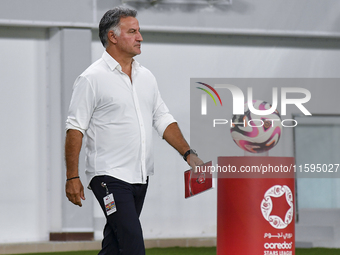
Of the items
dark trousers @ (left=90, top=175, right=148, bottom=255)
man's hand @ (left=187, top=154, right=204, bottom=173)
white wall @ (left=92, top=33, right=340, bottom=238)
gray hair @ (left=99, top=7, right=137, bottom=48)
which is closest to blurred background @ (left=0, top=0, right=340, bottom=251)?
white wall @ (left=92, top=33, right=340, bottom=238)

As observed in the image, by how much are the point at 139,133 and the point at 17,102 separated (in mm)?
3247

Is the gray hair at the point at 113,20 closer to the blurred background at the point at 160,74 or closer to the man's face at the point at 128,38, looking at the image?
the man's face at the point at 128,38

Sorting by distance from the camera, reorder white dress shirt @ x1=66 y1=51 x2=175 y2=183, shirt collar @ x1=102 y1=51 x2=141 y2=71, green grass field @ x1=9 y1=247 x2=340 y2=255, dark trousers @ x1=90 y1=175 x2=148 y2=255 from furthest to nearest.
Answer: green grass field @ x1=9 y1=247 x2=340 y2=255
shirt collar @ x1=102 y1=51 x2=141 y2=71
white dress shirt @ x1=66 y1=51 x2=175 y2=183
dark trousers @ x1=90 y1=175 x2=148 y2=255

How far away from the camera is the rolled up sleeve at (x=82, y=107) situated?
262 cm

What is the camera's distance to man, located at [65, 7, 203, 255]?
2.57m

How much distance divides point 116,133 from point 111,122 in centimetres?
6

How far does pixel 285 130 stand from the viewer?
6082 millimetres

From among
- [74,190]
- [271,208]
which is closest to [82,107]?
[74,190]

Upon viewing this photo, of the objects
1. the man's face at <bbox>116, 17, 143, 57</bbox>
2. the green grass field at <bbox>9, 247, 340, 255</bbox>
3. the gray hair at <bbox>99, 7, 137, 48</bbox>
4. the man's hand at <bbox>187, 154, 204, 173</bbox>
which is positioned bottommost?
the green grass field at <bbox>9, 247, 340, 255</bbox>

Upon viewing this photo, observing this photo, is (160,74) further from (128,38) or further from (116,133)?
(116,133)

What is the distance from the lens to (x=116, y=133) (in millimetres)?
2676

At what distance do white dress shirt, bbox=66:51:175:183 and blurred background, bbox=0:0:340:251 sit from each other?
2.91 m

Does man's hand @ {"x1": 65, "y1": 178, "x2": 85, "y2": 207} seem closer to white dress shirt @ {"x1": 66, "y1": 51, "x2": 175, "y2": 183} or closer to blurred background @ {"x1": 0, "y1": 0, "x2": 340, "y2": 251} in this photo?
white dress shirt @ {"x1": 66, "y1": 51, "x2": 175, "y2": 183}

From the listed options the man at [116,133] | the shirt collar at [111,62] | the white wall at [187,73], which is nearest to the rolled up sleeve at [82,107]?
the man at [116,133]
